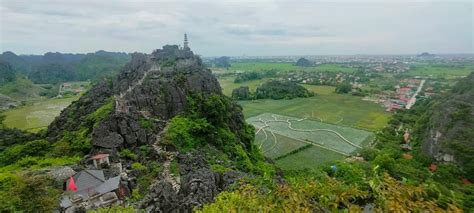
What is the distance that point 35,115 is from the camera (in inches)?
2532

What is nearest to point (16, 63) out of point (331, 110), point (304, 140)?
point (331, 110)

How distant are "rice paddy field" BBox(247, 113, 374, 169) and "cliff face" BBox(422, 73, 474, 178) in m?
9.00

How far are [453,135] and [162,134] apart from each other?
3276 centimetres

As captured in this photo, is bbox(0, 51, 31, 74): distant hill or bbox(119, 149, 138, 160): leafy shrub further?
bbox(0, 51, 31, 74): distant hill

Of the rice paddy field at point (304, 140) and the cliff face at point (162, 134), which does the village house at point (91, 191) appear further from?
the rice paddy field at point (304, 140)

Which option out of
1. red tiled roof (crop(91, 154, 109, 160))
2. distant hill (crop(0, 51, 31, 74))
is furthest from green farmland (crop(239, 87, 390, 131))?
distant hill (crop(0, 51, 31, 74))

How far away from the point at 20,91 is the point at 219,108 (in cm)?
8343

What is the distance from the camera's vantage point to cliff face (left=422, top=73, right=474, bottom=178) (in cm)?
3478

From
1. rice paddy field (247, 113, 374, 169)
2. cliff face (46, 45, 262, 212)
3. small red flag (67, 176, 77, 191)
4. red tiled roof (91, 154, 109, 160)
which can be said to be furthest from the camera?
rice paddy field (247, 113, 374, 169)

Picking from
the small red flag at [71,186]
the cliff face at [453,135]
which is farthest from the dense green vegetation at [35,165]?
the cliff face at [453,135]

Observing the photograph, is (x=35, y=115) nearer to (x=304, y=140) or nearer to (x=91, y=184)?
(x=304, y=140)

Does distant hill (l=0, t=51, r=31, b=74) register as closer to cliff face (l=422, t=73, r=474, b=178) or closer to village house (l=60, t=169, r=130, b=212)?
village house (l=60, t=169, r=130, b=212)

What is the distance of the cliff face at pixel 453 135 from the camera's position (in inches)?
1369

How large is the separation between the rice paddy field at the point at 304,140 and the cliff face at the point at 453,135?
29.5 ft
